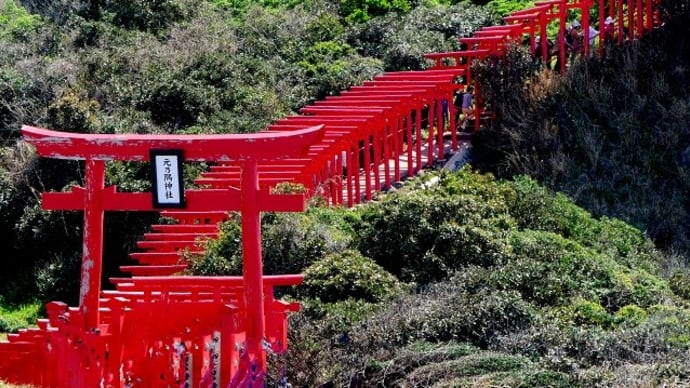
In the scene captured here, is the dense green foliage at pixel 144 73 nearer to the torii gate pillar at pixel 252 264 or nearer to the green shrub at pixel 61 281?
the green shrub at pixel 61 281

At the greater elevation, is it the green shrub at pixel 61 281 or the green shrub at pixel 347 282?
the green shrub at pixel 347 282

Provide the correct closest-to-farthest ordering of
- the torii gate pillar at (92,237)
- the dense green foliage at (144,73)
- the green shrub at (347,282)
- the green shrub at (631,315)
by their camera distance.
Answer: the torii gate pillar at (92,237)
the green shrub at (631,315)
the green shrub at (347,282)
the dense green foliage at (144,73)

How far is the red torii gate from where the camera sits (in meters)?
14.8

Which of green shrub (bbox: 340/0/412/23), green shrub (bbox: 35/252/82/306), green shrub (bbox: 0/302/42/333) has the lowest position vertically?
→ green shrub (bbox: 0/302/42/333)

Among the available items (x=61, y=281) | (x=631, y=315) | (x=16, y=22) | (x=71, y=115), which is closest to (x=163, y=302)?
(x=631, y=315)

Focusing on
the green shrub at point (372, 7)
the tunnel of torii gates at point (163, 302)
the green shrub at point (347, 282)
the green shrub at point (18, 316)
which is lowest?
the green shrub at point (18, 316)

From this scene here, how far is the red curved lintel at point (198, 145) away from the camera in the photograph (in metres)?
14.8

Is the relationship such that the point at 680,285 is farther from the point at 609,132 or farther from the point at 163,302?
the point at 163,302

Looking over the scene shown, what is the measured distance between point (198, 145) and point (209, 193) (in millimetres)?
472

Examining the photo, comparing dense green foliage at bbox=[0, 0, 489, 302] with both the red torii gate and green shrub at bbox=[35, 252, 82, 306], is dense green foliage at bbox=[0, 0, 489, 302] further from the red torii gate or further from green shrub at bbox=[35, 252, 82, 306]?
the red torii gate

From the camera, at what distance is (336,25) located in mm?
32125

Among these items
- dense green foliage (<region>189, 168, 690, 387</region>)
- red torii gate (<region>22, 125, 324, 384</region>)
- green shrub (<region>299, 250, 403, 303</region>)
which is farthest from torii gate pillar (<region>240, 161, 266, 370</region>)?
green shrub (<region>299, 250, 403, 303</region>)

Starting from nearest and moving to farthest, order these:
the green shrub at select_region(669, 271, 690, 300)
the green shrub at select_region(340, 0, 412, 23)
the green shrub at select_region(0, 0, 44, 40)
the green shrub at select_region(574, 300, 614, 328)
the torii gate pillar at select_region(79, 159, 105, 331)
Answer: the torii gate pillar at select_region(79, 159, 105, 331) < the green shrub at select_region(574, 300, 614, 328) < the green shrub at select_region(669, 271, 690, 300) < the green shrub at select_region(0, 0, 44, 40) < the green shrub at select_region(340, 0, 412, 23)

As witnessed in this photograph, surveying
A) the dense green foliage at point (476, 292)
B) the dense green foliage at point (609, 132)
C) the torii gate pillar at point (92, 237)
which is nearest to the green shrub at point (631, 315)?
the dense green foliage at point (476, 292)
